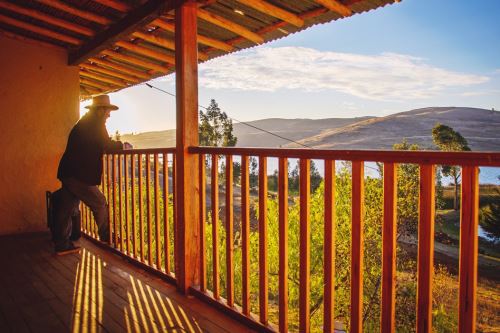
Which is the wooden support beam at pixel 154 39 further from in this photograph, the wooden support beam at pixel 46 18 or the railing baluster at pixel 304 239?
the railing baluster at pixel 304 239

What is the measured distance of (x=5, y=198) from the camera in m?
4.43

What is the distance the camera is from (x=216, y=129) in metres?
48.8

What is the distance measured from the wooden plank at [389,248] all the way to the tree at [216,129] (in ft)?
151

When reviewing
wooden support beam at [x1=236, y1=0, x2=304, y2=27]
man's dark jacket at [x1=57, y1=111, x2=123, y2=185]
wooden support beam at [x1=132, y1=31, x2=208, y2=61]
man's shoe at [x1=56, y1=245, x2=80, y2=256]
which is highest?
wooden support beam at [x1=132, y1=31, x2=208, y2=61]

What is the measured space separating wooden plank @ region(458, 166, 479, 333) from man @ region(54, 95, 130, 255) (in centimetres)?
313

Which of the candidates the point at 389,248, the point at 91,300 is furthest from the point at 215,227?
the point at 389,248

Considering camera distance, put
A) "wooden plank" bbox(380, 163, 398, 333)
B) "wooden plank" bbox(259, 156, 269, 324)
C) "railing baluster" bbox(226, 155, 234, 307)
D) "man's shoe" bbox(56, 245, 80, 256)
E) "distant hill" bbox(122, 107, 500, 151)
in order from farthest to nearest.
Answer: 1. "distant hill" bbox(122, 107, 500, 151)
2. "man's shoe" bbox(56, 245, 80, 256)
3. "railing baluster" bbox(226, 155, 234, 307)
4. "wooden plank" bbox(259, 156, 269, 324)
5. "wooden plank" bbox(380, 163, 398, 333)

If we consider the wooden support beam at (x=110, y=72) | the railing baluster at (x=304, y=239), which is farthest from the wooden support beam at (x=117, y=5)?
the railing baluster at (x=304, y=239)

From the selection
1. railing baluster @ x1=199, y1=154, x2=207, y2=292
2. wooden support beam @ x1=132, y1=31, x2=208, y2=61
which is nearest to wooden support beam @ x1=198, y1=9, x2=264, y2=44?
wooden support beam @ x1=132, y1=31, x2=208, y2=61

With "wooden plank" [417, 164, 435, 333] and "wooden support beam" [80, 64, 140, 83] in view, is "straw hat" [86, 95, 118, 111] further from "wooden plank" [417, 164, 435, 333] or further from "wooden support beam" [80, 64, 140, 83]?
"wooden plank" [417, 164, 435, 333]

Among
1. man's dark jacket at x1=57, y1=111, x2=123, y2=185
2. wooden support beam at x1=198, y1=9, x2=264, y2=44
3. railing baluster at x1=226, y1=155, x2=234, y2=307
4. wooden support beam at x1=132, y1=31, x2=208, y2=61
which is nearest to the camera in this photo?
railing baluster at x1=226, y1=155, x2=234, y2=307

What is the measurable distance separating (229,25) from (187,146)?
150 cm

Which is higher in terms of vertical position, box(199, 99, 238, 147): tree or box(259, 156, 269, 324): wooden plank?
box(199, 99, 238, 147): tree

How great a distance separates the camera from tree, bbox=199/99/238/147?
47594 mm
